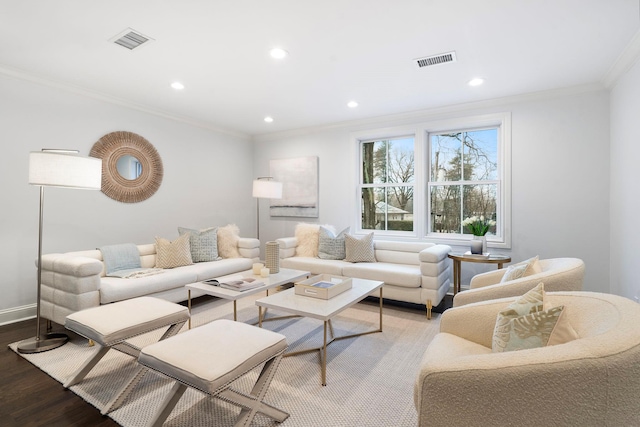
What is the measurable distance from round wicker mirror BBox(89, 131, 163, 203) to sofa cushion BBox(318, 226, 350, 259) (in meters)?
2.39

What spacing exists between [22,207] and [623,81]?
5930 mm

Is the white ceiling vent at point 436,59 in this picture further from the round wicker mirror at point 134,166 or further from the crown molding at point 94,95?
the round wicker mirror at point 134,166

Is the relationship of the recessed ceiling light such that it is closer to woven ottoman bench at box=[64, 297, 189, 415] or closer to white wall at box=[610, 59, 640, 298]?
woven ottoman bench at box=[64, 297, 189, 415]

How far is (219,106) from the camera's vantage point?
14.3 ft

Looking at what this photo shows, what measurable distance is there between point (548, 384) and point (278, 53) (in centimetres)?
285

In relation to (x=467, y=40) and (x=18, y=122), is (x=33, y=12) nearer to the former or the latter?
(x=18, y=122)

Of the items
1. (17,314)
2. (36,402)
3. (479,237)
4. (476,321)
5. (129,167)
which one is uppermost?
(129,167)

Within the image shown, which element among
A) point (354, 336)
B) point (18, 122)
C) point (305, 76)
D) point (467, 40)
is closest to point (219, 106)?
point (305, 76)

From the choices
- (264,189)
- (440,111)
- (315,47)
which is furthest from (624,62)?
(264,189)

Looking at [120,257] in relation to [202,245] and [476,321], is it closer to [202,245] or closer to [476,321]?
[202,245]

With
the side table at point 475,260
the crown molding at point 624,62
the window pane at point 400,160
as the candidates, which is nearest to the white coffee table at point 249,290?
the side table at point 475,260

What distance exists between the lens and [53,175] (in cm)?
260

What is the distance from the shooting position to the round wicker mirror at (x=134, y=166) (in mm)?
3949

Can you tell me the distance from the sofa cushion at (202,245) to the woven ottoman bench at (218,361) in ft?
8.05
